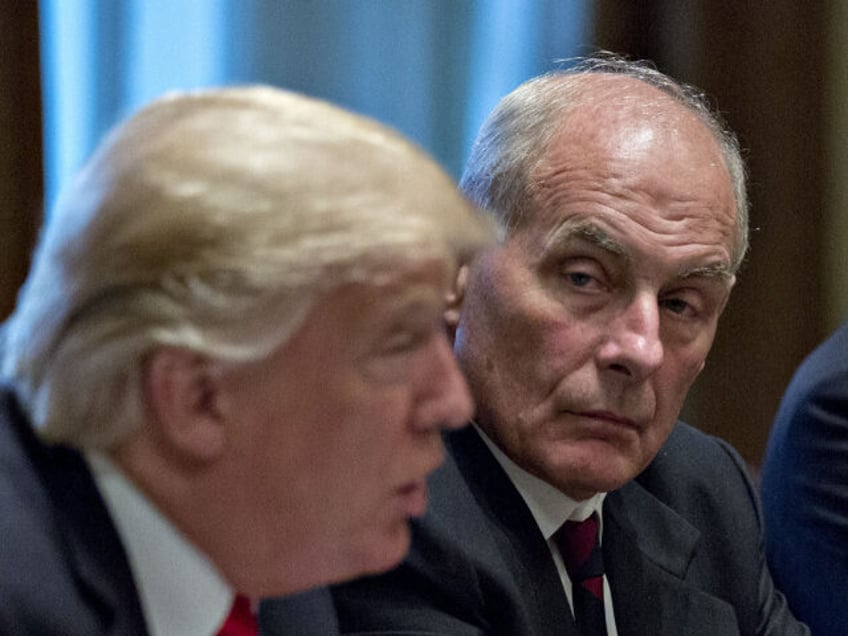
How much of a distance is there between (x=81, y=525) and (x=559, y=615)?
0.73m

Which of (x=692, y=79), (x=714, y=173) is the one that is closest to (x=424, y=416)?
(x=714, y=173)

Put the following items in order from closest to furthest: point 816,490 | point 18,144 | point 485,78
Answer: point 816,490
point 18,144
point 485,78

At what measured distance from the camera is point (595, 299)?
64.2 inches

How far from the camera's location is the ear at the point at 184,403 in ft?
3.19

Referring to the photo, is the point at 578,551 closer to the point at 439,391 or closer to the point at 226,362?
the point at 439,391

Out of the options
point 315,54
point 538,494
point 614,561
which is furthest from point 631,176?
point 315,54

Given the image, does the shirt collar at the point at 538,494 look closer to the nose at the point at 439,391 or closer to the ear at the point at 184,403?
the nose at the point at 439,391

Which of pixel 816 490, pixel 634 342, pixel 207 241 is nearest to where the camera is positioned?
pixel 207 241

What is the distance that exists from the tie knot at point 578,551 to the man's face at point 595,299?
0.07 m

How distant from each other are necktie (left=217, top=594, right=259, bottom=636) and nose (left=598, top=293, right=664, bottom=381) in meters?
0.63

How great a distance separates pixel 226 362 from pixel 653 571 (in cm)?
100

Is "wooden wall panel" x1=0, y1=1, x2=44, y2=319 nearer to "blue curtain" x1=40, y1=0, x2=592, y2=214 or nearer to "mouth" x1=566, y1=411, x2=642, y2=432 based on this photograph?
"blue curtain" x1=40, y1=0, x2=592, y2=214

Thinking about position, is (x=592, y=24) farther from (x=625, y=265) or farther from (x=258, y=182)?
(x=258, y=182)

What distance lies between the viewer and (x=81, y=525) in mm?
1086
